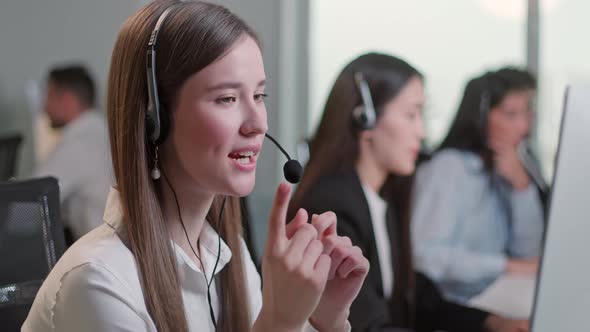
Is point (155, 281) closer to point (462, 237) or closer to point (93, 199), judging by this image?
point (462, 237)

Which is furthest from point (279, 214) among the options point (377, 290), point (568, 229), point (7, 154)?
point (7, 154)

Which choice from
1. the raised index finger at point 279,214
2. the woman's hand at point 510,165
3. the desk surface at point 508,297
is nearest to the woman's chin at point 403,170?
the desk surface at point 508,297

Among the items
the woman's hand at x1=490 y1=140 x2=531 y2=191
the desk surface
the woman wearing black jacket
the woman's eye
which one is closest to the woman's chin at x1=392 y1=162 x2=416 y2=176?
the woman wearing black jacket

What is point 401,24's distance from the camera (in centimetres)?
445

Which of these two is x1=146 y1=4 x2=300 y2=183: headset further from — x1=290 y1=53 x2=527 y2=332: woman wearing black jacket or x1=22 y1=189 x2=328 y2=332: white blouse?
x1=290 y1=53 x2=527 y2=332: woman wearing black jacket

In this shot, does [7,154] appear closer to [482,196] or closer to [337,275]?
[482,196]

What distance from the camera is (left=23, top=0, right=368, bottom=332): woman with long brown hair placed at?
946mm

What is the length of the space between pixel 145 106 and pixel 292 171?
196 mm

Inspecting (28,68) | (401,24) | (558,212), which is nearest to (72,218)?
(28,68)

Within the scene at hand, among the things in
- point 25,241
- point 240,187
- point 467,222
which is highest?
point 240,187

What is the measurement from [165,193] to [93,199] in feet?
8.37

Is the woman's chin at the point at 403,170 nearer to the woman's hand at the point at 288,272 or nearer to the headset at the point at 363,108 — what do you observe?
the headset at the point at 363,108

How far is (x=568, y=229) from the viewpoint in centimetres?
97

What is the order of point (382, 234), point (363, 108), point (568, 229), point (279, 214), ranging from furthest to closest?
point (382, 234) → point (363, 108) → point (568, 229) → point (279, 214)
